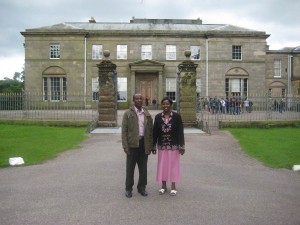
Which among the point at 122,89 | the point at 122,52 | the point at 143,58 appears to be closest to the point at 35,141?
the point at 122,89

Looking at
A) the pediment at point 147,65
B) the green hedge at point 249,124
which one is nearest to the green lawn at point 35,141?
the green hedge at point 249,124

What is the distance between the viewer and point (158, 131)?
6855mm

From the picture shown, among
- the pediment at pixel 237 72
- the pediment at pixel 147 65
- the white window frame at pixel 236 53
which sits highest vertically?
the white window frame at pixel 236 53

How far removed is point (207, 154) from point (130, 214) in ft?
21.6

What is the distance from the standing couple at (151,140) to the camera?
6703mm

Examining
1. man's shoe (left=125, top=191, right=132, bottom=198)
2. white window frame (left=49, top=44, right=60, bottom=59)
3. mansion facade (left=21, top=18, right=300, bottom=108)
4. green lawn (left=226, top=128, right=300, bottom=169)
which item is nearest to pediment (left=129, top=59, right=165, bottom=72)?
mansion facade (left=21, top=18, right=300, bottom=108)

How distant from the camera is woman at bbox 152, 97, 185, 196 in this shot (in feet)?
22.2

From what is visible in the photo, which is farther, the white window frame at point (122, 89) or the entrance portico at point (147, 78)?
the white window frame at point (122, 89)

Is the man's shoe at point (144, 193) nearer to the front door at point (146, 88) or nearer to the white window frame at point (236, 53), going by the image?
the front door at point (146, 88)

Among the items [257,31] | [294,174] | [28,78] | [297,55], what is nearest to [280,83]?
[297,55]

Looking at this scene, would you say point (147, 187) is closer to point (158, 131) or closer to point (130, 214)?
point (158, 131)

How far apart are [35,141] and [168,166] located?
28.1 feet

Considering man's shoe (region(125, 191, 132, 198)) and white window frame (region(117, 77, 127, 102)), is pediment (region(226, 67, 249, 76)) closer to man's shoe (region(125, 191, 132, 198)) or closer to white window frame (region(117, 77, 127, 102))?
white window frame (region(117, 77, 127, 102))

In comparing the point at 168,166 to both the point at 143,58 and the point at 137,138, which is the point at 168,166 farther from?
the point at 143,58
